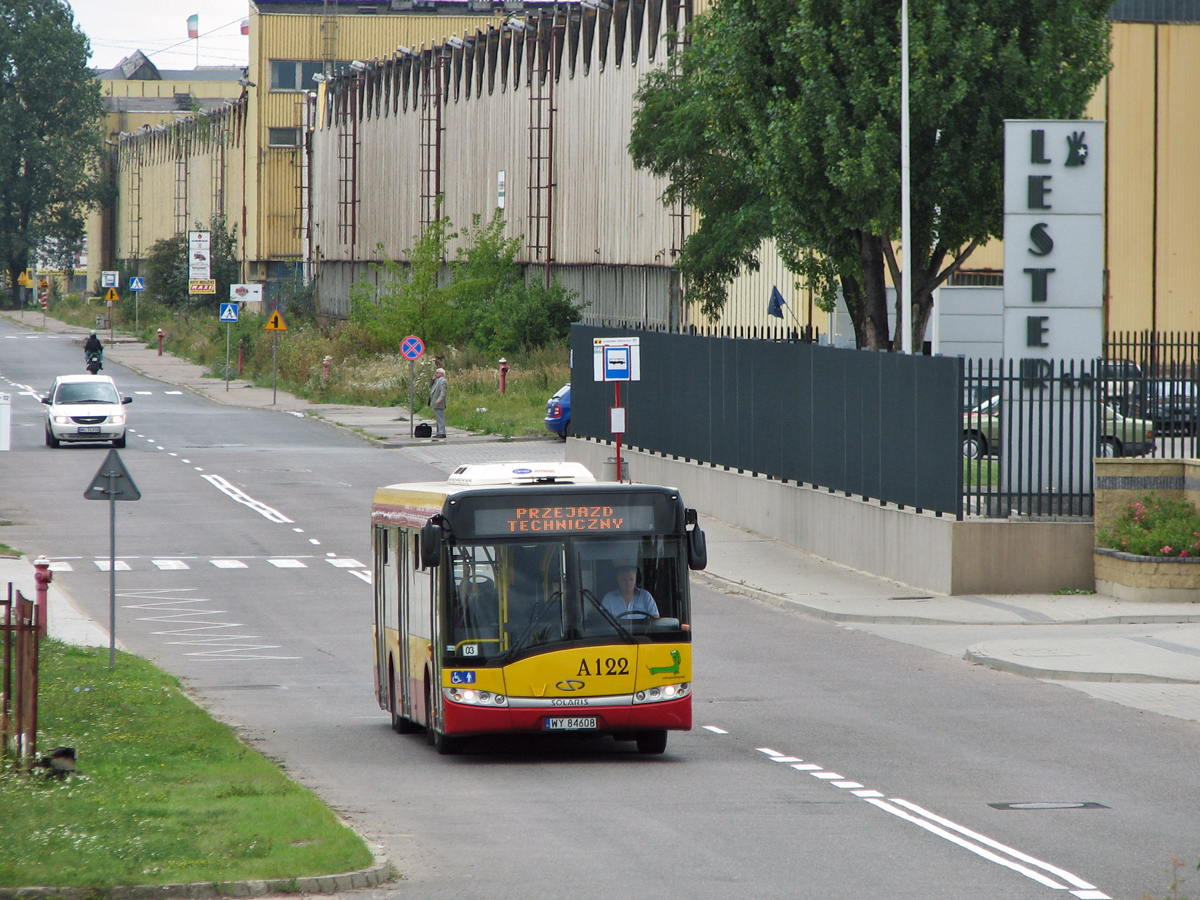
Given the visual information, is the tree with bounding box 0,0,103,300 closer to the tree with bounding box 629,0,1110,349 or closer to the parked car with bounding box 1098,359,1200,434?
the tree with bounding box 629,0,1110,349

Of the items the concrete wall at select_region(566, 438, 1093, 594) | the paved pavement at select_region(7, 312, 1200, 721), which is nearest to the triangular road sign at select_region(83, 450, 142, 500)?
the paved pavement at select_region(7, 312, 1200, 721)

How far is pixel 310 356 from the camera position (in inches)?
2687

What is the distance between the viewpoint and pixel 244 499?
35.5 metres

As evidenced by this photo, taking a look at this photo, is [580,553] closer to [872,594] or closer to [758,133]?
[872,594]

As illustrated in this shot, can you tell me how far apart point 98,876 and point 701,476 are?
24.5 metres

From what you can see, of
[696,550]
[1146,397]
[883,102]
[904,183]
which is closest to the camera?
[696,550]

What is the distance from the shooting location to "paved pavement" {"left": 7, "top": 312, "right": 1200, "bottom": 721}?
17344 mm

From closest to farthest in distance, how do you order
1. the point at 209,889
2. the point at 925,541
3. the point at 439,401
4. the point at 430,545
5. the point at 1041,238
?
the point at 209,889
the point at 430,545
the point at 925,541
the point at 1041,238
the point at 439,401

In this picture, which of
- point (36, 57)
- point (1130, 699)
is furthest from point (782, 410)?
point (36, 57)

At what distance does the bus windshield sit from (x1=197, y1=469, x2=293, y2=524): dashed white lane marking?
63.8 ft

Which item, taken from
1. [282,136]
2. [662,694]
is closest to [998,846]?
[662,694]

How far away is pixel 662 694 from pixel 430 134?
66.0m

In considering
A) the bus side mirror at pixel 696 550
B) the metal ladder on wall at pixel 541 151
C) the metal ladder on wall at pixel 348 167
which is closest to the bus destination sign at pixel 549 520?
the bus side mirror at pixel 696 550

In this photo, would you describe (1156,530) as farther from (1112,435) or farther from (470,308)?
(470,308)
